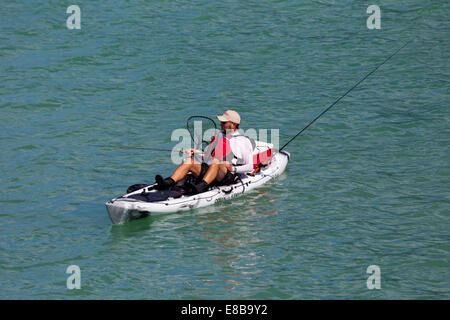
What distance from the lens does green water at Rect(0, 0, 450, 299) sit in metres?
12.6

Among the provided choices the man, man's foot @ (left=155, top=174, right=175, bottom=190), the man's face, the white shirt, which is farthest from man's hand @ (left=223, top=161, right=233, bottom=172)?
man's foot @ (left=155, top=174, right=175, bottom=190)

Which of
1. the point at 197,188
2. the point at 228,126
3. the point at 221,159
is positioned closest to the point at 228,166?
the point at 221,159

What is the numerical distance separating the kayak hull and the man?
0.60 ft

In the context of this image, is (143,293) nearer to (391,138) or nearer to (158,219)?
(158,219)

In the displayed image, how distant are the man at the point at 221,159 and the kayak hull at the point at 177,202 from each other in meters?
0.18

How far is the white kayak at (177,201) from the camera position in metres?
13.9

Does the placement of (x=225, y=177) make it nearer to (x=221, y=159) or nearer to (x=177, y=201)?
(x=221, y=159)

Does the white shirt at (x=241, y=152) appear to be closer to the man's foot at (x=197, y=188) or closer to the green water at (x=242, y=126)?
the man's foot at (x=197, y=188)

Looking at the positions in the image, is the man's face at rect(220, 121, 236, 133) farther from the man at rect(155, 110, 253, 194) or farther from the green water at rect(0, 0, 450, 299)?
the green water at rect(0, 0, 450, 299)

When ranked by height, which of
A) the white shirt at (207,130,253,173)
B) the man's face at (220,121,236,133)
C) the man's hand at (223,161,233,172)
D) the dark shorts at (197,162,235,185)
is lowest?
the dark shorts at (197,162,235,185)

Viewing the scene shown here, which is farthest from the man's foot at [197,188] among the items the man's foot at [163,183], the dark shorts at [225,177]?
the man's foot at [163,183]

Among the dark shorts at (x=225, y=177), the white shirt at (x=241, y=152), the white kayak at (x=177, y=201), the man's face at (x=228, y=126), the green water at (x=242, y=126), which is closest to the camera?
the green water at (x=242, y=126)

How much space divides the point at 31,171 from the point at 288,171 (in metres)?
5.39
